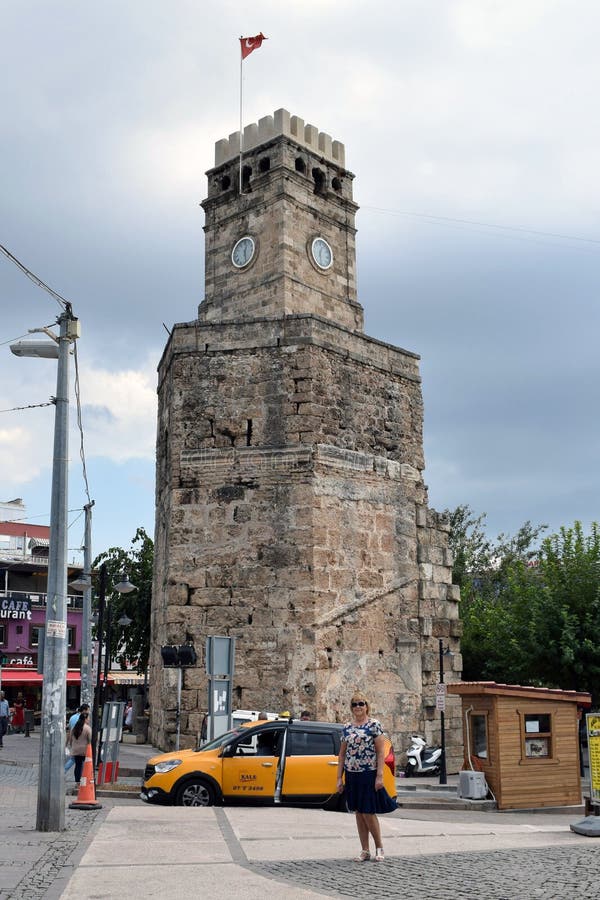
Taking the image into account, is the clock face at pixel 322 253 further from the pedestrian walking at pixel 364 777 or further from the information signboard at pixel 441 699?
the pedestrian walking at pixel 364 777

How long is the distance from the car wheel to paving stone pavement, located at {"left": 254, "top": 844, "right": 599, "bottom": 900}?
4.79 metres

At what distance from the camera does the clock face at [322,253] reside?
22659 mm

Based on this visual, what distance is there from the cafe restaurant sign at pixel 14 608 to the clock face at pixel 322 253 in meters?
32.0

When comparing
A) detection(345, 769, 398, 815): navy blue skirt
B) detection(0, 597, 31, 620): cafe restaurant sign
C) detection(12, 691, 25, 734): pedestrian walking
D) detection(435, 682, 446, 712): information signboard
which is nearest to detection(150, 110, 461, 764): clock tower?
detection(435, 682, 446, 712): information signboard

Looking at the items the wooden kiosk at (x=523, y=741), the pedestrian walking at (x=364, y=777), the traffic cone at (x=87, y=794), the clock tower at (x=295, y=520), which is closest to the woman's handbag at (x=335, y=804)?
the traffic cone at (x=87, y=794)

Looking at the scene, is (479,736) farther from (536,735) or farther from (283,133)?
(283,133)

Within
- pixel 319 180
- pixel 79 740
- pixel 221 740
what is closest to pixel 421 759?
pixel 221 740

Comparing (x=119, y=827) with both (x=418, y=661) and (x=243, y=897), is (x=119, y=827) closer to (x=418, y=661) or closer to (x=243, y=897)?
(x=243, y=897)

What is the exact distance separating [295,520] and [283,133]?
10061 mm

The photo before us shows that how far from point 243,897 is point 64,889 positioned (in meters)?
1.29

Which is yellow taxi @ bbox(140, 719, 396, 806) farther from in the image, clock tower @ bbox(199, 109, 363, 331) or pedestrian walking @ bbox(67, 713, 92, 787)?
clock tower @ bbox(199, 109, 363, 331)

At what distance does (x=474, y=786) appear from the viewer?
A: 14406 mm

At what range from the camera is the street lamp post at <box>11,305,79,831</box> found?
30.2 ft

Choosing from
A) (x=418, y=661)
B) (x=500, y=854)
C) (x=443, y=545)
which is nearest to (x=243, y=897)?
(x=500, y=854)
